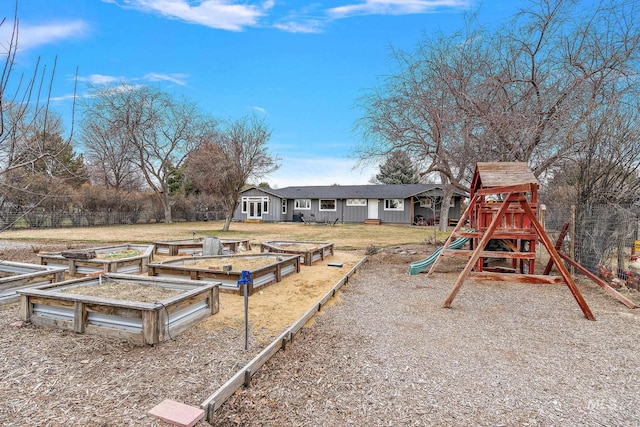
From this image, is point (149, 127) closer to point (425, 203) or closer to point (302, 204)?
point (302, 204)

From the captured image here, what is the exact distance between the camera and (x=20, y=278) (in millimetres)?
5059

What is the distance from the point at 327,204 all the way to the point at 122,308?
27418 millimetres

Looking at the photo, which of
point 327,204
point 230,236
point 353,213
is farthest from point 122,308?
point 327,204

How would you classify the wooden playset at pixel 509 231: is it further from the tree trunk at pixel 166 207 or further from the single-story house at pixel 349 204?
the tree trunk at pixel 166 207

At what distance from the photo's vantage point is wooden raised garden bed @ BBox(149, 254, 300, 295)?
5.87m

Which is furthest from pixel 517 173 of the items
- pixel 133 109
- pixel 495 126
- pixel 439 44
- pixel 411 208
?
pixel 133 109

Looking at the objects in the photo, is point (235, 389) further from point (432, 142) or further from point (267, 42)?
point (267, 42)

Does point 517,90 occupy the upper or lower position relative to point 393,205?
upper

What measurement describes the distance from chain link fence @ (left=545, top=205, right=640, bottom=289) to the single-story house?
18.8 metres

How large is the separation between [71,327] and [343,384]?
3138 millimetres

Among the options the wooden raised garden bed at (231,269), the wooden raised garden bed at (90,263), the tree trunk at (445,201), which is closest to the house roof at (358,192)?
the tree trunk at (445,201)

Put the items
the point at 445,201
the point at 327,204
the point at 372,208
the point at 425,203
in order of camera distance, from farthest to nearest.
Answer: the point at 327,204 < the point at 372,208 < the point at 425,203 < the point at 445,201

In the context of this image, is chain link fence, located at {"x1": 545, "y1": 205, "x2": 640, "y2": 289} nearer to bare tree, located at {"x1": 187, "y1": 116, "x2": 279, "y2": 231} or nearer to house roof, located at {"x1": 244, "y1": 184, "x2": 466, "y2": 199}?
bare tree, located at {"x1": 187, "y1": 116, "x2": 279, "y2": 231}

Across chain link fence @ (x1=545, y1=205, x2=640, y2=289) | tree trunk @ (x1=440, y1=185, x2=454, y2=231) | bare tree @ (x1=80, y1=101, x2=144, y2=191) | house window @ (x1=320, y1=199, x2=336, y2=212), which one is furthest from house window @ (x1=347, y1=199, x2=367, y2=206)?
chain link fence @ (x1=545, y1=205, x2=640, y2=289)
